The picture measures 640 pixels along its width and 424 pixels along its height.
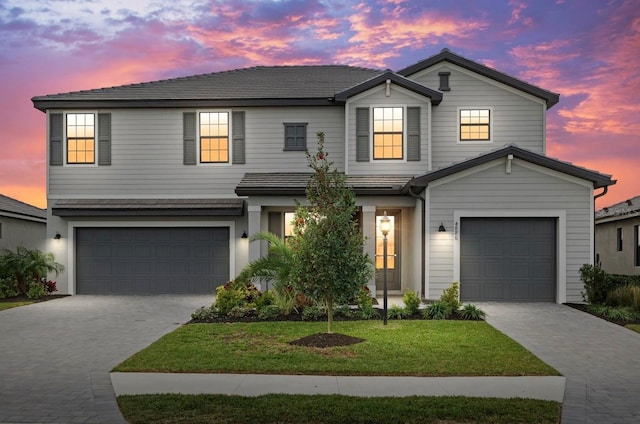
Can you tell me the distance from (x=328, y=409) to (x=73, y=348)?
18.8 ft

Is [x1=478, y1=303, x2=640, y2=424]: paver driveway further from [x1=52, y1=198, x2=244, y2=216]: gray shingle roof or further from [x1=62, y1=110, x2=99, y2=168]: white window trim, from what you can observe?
[x1=62, y1=110, x2=99, y2=168]: white window trim

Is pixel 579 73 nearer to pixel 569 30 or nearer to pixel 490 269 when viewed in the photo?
pixel 569 30

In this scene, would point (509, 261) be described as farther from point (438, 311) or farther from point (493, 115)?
point (493, 115)

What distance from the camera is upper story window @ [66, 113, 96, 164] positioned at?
19.8 meters

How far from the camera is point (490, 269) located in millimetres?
16641

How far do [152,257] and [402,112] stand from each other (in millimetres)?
9095

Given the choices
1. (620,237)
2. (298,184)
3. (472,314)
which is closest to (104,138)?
(298,184)

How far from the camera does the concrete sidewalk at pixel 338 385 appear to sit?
7363 mm

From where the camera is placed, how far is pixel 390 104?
19141mm

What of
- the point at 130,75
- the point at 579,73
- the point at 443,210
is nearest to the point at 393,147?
the point at 443,210

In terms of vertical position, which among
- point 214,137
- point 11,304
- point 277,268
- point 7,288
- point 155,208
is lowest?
point 11,304

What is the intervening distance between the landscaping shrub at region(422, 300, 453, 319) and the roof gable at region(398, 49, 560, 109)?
9.19 m

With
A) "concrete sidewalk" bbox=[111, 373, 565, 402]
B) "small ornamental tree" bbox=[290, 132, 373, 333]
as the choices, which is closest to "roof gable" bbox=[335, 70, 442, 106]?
"small ornamental tree" bbox=[290, 132, 373, 333]

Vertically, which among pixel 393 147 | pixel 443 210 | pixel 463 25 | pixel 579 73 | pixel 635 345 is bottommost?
pixel 635 345
